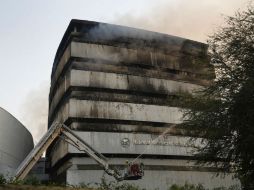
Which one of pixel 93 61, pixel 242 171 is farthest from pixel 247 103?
pixel 93 61

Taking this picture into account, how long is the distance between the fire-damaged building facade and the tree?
42.9 feet

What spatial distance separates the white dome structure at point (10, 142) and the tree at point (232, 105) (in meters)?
25.9

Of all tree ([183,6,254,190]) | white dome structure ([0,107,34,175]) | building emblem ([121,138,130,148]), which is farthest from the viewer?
white dome structure ([0,107,34,175])

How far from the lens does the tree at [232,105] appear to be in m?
21.6

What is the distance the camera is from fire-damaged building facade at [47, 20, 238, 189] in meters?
38.8

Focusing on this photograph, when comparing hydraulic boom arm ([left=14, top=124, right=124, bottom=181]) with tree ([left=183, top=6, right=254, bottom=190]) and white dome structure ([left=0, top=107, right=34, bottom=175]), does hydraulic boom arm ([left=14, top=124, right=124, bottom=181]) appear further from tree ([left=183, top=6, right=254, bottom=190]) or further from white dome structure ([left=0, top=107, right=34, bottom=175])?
white dome structure ([left=0, top=107, right=34, bottom=175])

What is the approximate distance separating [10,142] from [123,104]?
51.9 feet

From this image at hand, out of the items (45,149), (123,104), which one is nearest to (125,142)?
(123,104)

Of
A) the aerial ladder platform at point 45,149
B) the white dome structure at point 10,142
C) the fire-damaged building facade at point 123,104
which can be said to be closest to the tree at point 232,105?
the aerial ladder platform at point 45,149

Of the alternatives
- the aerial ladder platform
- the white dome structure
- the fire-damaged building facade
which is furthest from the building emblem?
the white dome structure

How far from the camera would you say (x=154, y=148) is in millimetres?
40562

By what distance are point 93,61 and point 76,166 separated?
1141 centimetres

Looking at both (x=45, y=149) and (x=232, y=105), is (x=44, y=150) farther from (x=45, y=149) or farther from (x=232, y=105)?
(x=232, y=105)

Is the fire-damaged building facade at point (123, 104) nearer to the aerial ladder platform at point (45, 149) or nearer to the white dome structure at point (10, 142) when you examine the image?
the white dome structure at point (10, 142)
